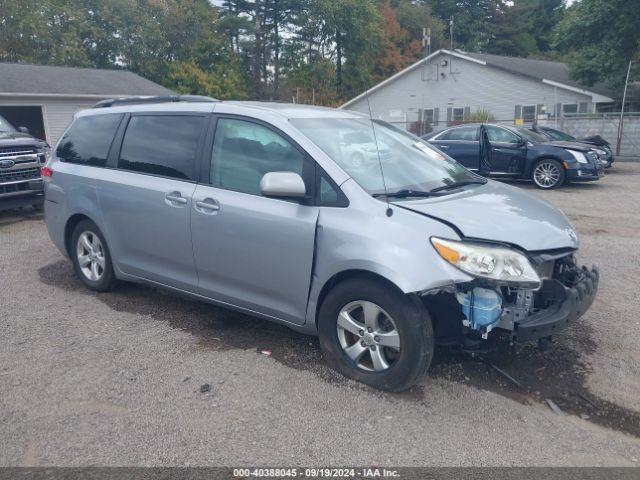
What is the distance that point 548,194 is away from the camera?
12898 mm

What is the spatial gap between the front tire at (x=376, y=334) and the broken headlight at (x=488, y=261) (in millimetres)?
356

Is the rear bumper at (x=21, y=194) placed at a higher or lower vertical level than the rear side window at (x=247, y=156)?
lower

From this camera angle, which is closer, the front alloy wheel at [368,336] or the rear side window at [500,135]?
the front alloy wheel at [368,336]

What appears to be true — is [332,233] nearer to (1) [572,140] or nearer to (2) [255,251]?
(2) [255,251]

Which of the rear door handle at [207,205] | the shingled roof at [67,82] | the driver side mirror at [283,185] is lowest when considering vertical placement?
the rear door handle at [207,205]

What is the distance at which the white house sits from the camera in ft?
97.4

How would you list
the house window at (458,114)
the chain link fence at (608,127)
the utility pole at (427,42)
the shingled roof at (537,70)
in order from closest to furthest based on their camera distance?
the utility pole at (427,42) < the chain link fence at (608,127) < the shingled roof at (537,70) < the house window at (458,114)

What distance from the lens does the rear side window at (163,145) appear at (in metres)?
4.76

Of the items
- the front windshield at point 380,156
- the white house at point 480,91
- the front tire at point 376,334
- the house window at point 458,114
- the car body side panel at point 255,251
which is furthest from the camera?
the house window at point 458,114

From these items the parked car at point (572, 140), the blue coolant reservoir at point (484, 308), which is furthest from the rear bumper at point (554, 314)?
the parked car at point (572, 140)

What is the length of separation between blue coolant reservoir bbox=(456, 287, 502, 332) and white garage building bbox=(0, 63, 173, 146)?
2027 centimetres

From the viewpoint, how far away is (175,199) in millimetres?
4703

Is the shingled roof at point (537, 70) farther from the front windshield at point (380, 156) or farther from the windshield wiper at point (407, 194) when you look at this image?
the windshield wiper at point (407, 194)

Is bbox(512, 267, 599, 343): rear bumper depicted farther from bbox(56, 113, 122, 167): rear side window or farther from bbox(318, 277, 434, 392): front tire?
bbox(56, 113, 122, 167): rear side window
